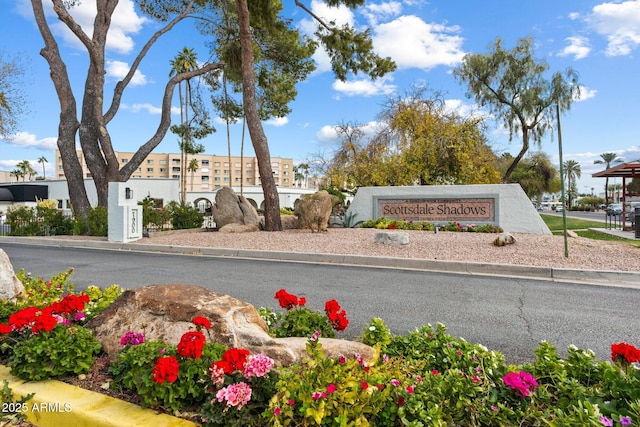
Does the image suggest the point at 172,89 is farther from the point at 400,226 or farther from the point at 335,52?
the point at 400,226

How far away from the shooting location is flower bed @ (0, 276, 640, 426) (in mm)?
2041

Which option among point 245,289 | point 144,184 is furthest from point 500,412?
point 144,184

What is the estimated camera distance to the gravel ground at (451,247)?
8.57 m

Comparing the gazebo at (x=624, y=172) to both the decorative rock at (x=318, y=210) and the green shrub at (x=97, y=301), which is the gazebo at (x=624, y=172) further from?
the green shrub at (x=97, y=301)

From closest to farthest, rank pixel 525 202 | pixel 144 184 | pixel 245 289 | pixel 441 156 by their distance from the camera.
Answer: pixel 245 289
pixel 525 202
pixel 441 156
pixel 144 184

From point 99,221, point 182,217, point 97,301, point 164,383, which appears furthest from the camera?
point 182,217

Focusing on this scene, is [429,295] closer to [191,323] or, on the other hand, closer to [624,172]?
[191,323]

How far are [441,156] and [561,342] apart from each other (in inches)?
676

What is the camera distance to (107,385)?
8.91ft

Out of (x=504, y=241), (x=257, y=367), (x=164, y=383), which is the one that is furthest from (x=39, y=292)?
(x=504, y=241)

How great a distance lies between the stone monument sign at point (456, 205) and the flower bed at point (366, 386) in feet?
44.2

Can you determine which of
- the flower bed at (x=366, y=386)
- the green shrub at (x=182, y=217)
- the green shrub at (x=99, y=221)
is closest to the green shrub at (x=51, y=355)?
the flower bed at (x=366, y=386)

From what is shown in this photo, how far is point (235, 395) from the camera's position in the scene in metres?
2.10

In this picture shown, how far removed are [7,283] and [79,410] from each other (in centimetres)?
249
